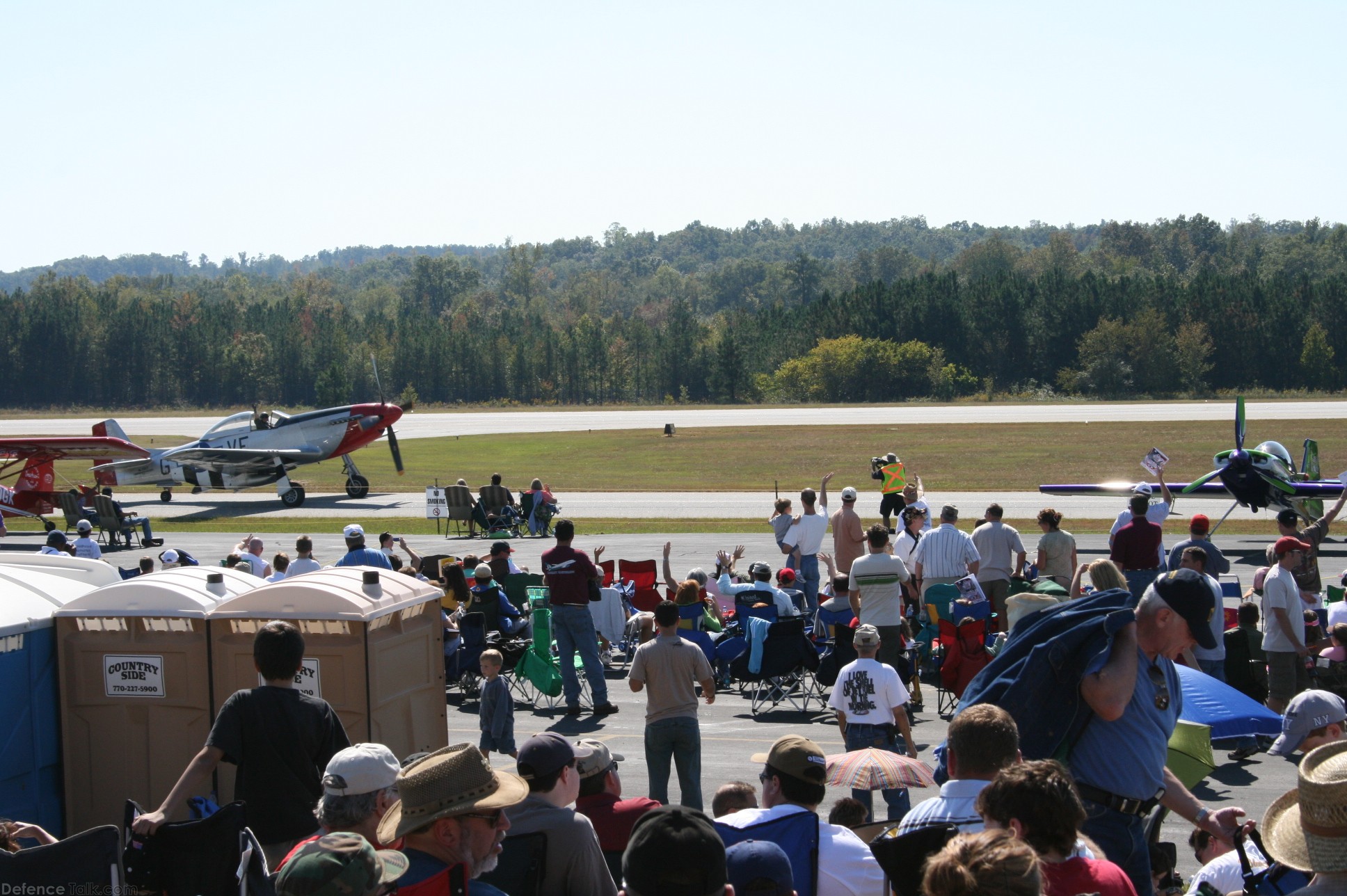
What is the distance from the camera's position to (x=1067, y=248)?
6270 inches

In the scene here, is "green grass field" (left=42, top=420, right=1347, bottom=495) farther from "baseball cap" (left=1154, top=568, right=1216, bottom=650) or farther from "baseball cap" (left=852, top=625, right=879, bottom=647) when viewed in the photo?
"baseball cap" (left=1154, top=568, right=1216, bottom=650)

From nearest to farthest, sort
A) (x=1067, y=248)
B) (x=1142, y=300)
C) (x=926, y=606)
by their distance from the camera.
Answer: (x=926, y=606), (x=1142, y=300), (x=1067, y=248)

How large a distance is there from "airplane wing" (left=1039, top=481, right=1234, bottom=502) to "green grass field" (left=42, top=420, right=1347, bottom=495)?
347 cm

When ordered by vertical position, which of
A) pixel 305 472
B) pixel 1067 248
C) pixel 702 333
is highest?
pixel 1067 248

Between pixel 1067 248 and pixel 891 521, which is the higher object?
pixel 1067 248

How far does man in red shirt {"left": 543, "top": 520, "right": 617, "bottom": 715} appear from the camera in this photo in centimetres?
970

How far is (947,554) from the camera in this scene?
35.2 feet

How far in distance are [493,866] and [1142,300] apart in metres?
91.8

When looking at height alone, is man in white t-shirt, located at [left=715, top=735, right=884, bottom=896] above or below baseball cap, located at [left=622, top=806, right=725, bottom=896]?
below

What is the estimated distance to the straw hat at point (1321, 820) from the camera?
2605mm

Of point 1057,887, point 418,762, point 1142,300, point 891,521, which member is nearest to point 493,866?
point 418,762

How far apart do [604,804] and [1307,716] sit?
336 cm

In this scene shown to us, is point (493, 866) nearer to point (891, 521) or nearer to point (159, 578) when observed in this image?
point (159, 578)
